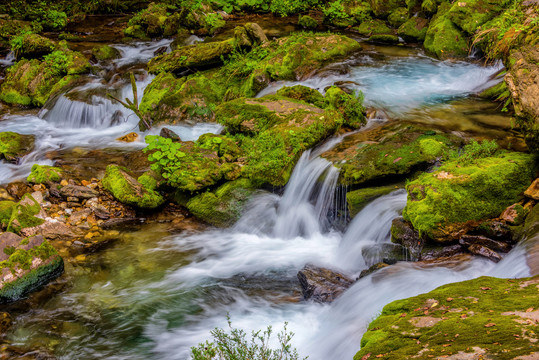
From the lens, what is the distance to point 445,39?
12.4m

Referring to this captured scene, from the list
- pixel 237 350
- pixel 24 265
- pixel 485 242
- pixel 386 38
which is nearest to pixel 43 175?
Result: pixel 24 265

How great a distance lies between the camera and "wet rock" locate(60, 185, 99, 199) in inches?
322

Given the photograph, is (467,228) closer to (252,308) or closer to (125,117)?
(252,308)

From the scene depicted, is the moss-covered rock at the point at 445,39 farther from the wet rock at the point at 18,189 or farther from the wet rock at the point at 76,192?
the wet rock at the point at 18,189

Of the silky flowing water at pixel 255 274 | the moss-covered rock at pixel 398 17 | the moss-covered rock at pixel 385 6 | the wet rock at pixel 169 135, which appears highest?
the moss-covered rock at pixel 385 6

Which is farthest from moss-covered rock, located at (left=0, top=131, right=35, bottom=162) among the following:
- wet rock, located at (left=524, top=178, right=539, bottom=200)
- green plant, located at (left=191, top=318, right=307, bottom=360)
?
wet rock, located at (left=524, top=178, right=539, bottom=200)

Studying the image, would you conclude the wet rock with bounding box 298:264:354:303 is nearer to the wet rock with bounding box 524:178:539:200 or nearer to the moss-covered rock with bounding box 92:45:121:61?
the wet rock with bounding box 524:178:539:200

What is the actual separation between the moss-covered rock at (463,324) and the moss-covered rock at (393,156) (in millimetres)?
3343

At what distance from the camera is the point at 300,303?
5617 mm

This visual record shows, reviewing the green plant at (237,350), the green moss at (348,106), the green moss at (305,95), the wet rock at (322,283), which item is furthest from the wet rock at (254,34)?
the green plant at (237,350)

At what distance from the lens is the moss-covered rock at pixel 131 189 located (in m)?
7.89

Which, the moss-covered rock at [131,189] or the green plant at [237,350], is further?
the moss-covered rock at [131,189]

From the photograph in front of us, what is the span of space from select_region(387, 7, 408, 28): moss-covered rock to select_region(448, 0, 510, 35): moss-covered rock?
8.65 ft

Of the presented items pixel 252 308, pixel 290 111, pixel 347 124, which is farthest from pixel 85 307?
pixel 347 124
